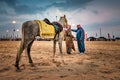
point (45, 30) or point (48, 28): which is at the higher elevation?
point (48, 28)

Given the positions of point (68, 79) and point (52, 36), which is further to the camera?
point (52, 36)

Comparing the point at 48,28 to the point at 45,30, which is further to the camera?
the point at 48,28

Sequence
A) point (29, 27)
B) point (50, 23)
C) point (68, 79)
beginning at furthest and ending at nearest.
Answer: point (50, 23) → point (29, 27) → point (68, 79)

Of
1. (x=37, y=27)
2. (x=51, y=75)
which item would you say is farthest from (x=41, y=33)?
(x=51, y=75)

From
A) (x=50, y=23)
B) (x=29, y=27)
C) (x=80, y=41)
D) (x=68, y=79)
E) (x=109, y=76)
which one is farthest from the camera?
(x=80, y=41)

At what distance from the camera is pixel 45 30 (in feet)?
31.2

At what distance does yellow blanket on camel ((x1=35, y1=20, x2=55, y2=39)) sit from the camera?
927cm

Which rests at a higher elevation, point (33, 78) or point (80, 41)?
point (80, 41)

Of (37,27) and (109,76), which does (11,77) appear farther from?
(109,76)

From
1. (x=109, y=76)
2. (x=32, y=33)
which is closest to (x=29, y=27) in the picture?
(x=32, y=33)

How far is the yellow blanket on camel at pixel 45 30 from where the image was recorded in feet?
30.4

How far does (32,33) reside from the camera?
350 inches

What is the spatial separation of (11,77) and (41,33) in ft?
9.37

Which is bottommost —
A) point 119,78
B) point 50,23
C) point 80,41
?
point 119,78
